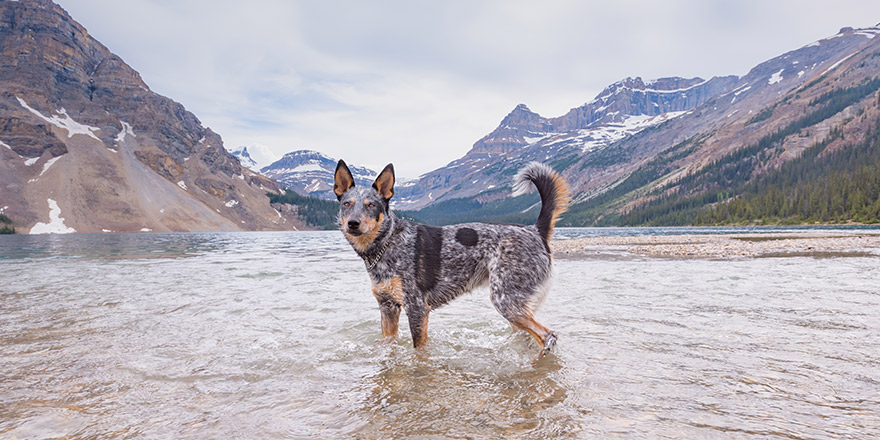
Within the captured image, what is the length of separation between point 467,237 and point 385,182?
175 centimetres

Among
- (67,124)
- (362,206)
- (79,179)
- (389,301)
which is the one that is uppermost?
(67,124)

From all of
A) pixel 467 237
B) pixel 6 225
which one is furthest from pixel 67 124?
pixel 467 237

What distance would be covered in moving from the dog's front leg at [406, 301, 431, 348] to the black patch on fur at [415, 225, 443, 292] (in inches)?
12.3

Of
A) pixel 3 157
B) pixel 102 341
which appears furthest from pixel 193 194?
pixel 102 341

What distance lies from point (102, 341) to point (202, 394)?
13.4ft

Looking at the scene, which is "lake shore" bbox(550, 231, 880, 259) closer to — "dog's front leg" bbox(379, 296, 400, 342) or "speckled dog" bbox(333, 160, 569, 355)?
"speckled dog" bbox(333, 160, 569, 355)

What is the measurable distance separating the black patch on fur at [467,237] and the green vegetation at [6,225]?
16896 cm

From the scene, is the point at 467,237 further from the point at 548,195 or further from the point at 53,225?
the point at 53,225

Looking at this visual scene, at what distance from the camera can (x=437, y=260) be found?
693 centimetres

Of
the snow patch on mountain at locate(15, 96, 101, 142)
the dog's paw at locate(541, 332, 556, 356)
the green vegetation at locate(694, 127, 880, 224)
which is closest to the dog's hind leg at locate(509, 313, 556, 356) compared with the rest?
the dog's paw at locate(541, 332, 556, 356)

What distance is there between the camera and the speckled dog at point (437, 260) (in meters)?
6.50

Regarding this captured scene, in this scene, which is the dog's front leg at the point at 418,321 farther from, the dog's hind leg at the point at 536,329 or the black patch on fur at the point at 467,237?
the dog's hind leg at the point at 536,329

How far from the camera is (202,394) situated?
4.80 m

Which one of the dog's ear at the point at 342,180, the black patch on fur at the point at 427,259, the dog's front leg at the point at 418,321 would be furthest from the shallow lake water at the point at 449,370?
the dog's ear at the point at 342,180
